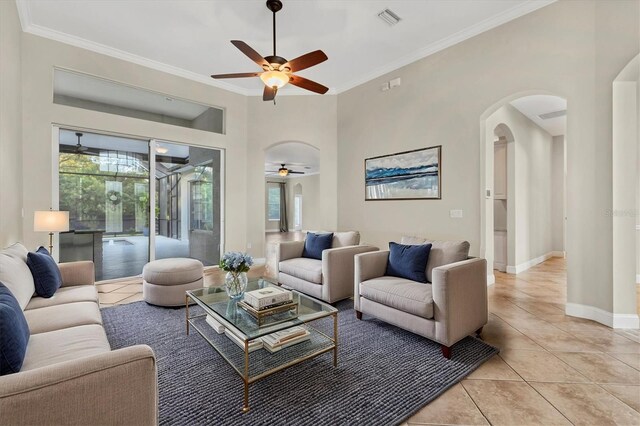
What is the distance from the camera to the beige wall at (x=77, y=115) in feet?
12.6

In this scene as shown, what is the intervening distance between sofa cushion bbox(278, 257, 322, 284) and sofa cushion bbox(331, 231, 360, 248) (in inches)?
15.7

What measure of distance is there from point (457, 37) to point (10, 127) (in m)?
5.40

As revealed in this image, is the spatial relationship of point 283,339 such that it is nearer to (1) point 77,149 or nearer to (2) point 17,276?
(2) point 17,276

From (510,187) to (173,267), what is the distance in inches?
218

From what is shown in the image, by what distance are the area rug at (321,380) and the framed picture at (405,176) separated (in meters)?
2.36

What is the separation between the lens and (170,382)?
1.98m

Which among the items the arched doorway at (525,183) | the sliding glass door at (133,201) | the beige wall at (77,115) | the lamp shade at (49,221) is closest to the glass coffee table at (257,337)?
the lamp shade at (49,221)

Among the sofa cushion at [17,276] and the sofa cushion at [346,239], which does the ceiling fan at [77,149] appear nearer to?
the sofa cushion at [17,276]

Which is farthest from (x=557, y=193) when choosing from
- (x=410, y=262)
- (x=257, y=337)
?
(x=257, y=337)

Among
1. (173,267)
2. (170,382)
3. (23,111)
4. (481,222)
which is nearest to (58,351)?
(170,382)

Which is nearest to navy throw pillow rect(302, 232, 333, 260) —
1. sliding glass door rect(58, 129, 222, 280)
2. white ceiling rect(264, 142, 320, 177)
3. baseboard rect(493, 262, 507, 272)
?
sliding glass door rect(58, 129, 222, 280)

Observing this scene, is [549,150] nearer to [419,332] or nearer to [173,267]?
[419,332]

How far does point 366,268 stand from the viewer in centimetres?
302

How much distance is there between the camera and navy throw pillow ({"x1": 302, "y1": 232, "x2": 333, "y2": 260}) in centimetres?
409
